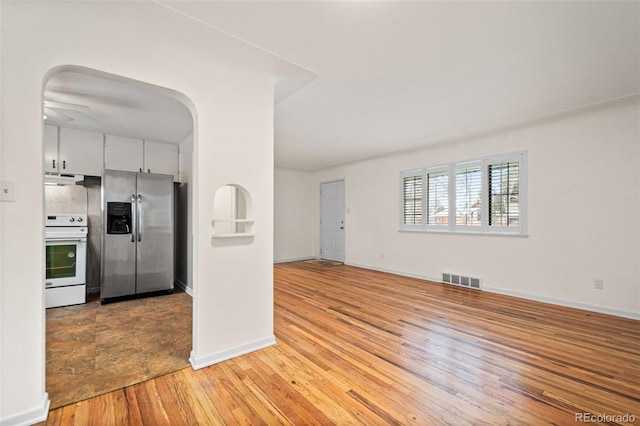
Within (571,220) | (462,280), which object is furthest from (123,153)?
(571,220)

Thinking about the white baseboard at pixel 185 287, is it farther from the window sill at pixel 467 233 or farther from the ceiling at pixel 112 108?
the window sill at pixel 467 233

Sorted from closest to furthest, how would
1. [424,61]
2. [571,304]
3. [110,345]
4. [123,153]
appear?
1. [424,61]
2. [110,345]
3. [571,304]
4. [123,153]

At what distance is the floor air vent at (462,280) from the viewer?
15.1 ft

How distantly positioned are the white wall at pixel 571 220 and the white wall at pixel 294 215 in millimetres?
3711

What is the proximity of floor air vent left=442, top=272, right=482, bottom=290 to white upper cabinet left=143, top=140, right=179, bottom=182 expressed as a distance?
508cm

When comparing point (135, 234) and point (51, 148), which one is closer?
point (51, 148)

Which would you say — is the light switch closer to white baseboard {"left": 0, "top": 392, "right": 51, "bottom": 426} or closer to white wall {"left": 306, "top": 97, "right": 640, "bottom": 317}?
white baseboard {"left": 0, "top": 392, "right": 51, "bottom": 426}

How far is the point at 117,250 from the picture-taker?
404cm

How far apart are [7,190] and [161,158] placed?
3435 millimetres

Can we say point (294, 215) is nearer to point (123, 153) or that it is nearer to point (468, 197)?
point (123, 153)

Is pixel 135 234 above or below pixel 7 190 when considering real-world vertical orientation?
below

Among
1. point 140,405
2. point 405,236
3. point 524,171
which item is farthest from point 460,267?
point 140,405

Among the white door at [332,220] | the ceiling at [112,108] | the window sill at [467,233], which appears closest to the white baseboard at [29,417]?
the ceiling at [112,108]

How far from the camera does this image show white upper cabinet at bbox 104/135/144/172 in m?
4.35
